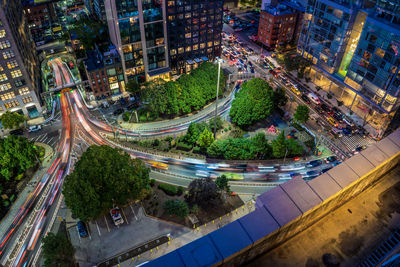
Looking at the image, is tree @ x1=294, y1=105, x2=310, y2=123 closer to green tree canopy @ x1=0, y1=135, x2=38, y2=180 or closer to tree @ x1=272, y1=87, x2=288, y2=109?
tree @ x1=272, y1=87, x2=288, y2=109

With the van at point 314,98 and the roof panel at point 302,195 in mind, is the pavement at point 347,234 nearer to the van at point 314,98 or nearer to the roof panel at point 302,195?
the roof panel at point 302,195

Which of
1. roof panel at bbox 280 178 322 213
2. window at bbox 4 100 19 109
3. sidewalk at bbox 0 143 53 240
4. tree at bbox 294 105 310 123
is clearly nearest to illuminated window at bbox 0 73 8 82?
window at bbox 4 100 19 109

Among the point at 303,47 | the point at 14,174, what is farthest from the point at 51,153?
the point at 303,47

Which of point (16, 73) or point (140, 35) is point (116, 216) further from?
point (140, 35)

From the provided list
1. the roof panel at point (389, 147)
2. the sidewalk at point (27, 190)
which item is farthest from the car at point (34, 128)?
the roof panel at point (389, 147)

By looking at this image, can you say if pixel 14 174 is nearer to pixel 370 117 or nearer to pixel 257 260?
pixel 257 260
